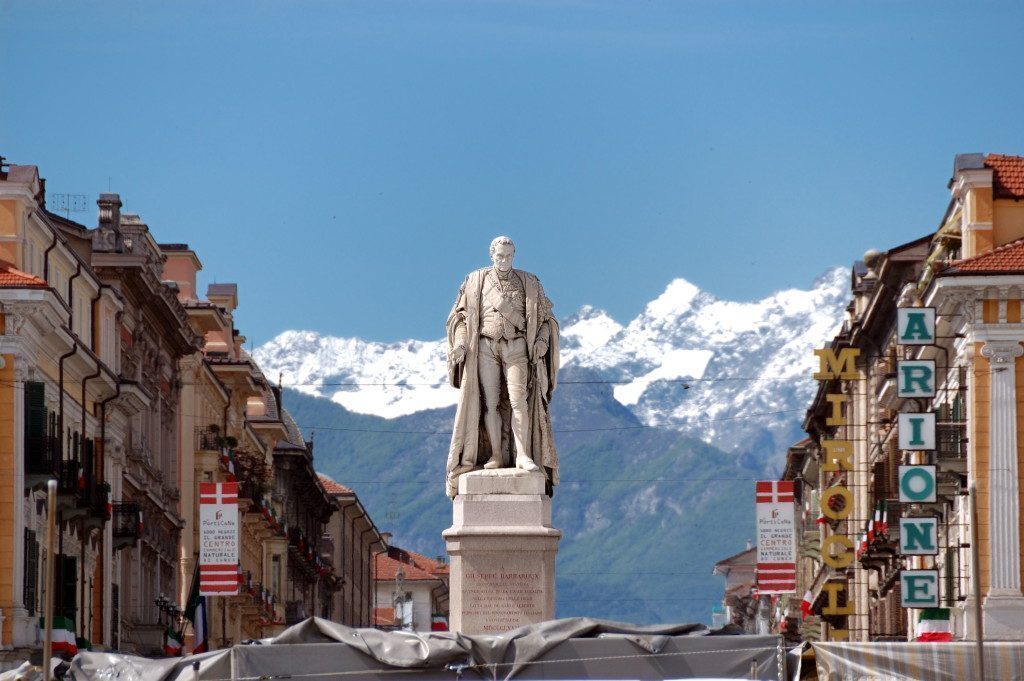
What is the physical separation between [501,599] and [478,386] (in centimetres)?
303

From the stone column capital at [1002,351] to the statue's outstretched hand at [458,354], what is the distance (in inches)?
1519

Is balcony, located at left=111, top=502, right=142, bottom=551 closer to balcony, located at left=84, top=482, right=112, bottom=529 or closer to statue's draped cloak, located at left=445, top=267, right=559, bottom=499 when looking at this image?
balcony, located at left=84, top=482, right=112, bottom=529

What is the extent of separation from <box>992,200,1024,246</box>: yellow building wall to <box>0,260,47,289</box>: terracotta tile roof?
25191 millimetres

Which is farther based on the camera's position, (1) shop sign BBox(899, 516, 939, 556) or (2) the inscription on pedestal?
(1) shop sign BBox(899, 516, 939, 556)

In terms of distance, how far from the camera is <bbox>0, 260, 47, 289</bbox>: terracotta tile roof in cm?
6750

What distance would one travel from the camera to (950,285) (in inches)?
2840

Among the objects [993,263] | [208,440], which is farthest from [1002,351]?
[208,440]

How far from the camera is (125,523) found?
8344 cm

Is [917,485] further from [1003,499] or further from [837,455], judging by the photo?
[837,455]

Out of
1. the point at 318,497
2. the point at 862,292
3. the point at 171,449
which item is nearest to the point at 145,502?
the point at 171,449

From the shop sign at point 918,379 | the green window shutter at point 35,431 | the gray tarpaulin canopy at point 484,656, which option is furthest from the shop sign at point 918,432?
the gray tarpaulin canopy at point 484,656

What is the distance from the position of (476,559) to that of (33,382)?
36.0 meters

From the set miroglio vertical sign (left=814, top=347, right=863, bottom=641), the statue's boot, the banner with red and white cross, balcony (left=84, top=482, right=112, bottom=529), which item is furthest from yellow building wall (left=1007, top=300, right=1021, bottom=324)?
the statue's boot

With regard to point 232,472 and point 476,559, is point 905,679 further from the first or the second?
point 232,472
